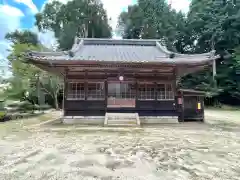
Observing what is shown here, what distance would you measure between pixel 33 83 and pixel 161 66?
44.3 ft

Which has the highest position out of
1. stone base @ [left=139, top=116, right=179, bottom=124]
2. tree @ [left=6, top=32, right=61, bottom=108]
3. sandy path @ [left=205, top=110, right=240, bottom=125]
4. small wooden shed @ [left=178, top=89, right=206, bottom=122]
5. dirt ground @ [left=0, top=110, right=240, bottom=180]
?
tree @ [left=6, top=32, right=61, bottom=108]

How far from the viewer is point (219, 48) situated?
30.2m

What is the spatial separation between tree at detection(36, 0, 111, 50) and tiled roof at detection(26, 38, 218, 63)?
66.6 feet

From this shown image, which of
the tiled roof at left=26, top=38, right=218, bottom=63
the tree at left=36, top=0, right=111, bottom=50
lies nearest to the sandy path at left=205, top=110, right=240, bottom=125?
the tiled roof at left=26, top=38, right=218, bottom=63

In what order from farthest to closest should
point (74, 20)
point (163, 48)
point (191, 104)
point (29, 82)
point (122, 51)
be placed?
point (74, 20), point (29, 82), point (163, 48), point (122, 51), point (191, 104)

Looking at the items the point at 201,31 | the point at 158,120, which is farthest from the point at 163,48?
the point at 201,31

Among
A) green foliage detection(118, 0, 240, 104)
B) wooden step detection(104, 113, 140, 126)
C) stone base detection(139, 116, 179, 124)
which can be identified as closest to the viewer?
wooden step detection(104, 113, 140, 126)

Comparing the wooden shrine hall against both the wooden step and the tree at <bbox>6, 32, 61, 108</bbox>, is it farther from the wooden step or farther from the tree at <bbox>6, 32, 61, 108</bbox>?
the tree at <bbox>6, 32, 61, 108</bbox>

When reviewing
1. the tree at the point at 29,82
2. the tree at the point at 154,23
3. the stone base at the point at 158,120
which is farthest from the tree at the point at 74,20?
the stone base at the point at 158,120

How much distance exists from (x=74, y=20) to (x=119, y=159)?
35372 millimetres

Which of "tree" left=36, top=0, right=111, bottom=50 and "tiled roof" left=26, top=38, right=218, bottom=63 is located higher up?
"tree" left=36, top=0, right=111, bottom=50

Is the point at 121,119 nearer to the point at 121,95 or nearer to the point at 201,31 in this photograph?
the point at 121,95

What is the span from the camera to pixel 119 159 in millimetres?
4723

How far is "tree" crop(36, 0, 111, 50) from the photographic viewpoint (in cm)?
3503
